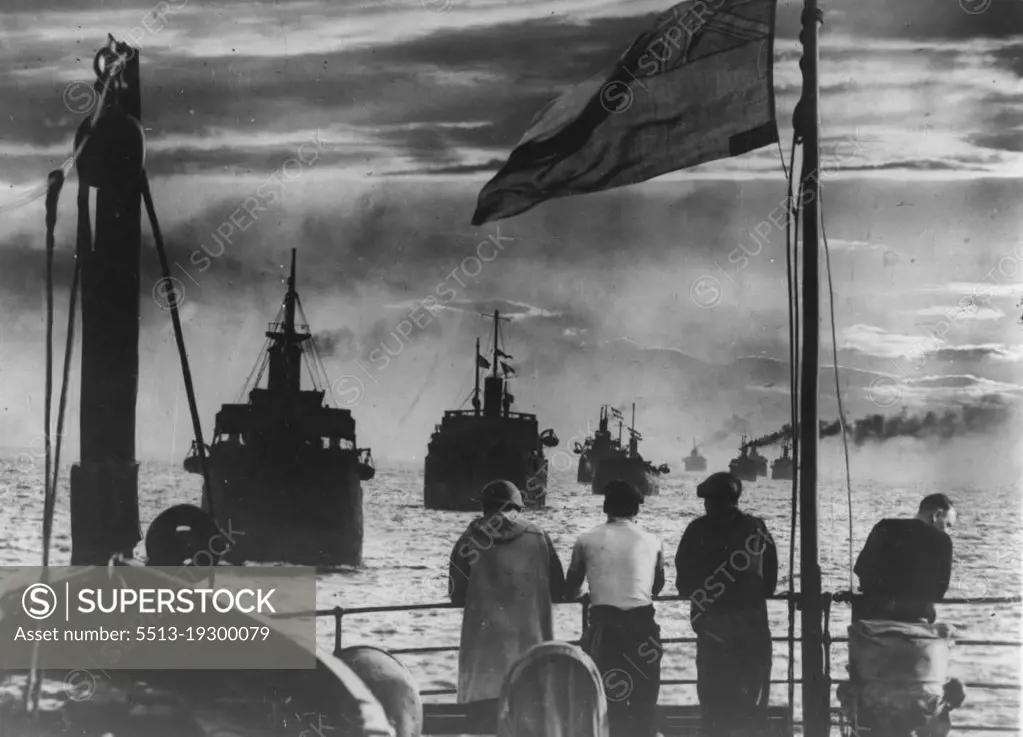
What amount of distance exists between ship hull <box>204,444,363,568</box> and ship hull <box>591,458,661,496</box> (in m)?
1.25

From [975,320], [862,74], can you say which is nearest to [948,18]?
[862,74]

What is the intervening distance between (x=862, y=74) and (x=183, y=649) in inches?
178

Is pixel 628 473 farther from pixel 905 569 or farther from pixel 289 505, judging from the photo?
pixel 289 505

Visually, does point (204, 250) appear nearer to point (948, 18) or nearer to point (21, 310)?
point (21, 310)

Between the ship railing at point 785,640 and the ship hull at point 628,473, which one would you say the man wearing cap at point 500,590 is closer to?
the ship railing at point 785,640

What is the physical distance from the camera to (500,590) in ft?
14.6

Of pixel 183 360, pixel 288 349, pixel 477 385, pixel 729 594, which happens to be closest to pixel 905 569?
pixel 729 594

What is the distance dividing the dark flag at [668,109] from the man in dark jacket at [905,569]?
1.87m

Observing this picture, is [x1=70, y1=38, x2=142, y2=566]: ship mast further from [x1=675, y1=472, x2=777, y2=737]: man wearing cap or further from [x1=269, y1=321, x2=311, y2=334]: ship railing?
[x1=675, y1=472, x2=777, y2=737]: man wearing cap

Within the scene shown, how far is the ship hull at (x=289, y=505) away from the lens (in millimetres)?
4918

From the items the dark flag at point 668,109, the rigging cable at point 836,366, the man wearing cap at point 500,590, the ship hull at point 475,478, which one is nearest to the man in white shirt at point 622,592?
the man wearing cap at point 500,590

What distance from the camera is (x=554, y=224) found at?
16.6ft

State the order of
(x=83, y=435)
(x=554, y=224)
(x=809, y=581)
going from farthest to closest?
1. (x=554, y=224)
2. (x=83, y=435)
3. (x=809, y=581)

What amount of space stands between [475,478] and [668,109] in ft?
6.67
